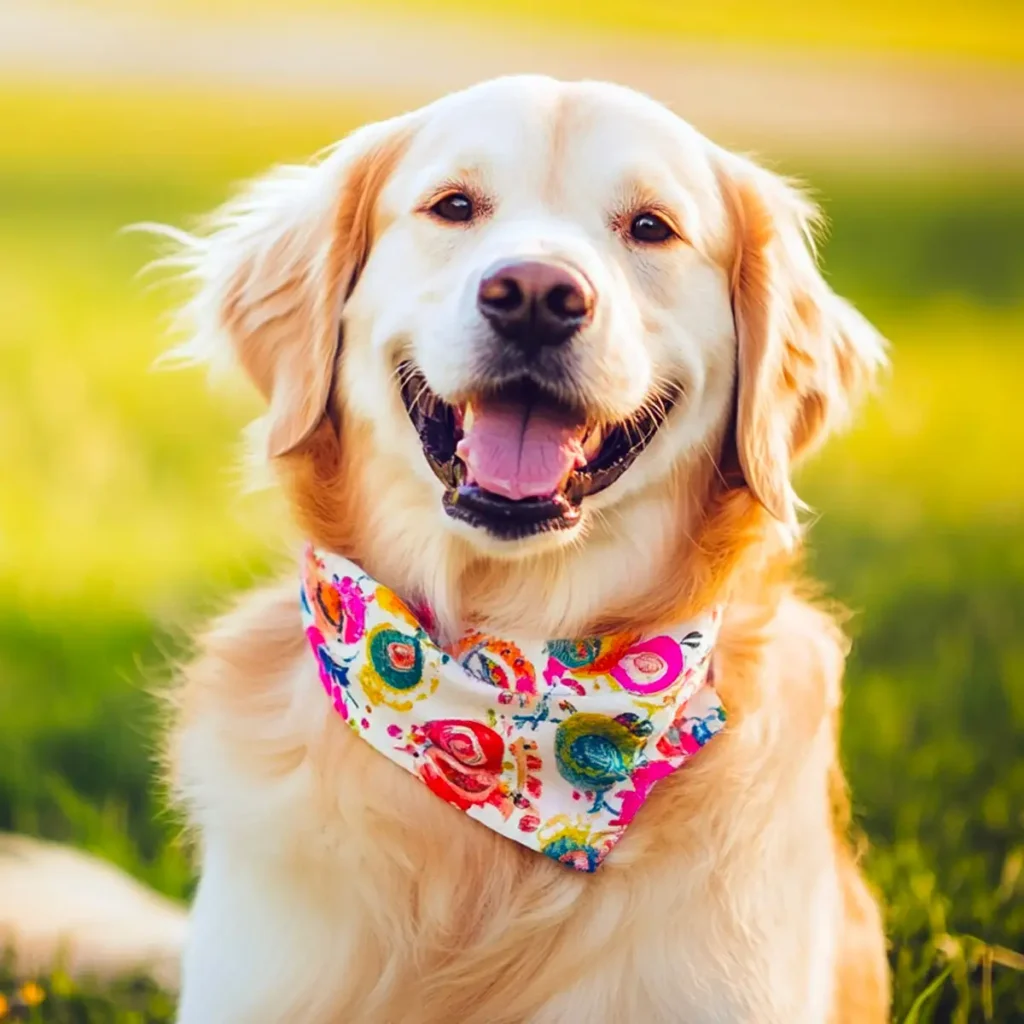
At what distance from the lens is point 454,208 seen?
2.82 meters

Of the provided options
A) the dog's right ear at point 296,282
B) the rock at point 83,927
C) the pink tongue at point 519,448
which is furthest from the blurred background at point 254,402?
the pink tongue at point 519,448

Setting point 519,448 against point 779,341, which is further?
point 779,341

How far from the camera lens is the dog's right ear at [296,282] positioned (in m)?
2.90

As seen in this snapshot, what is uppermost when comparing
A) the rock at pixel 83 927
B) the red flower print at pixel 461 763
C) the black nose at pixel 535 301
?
the black nose at pixel 535 301

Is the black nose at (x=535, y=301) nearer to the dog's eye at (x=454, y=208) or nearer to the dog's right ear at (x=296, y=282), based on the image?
the dog's eye at (x=454, y=208)

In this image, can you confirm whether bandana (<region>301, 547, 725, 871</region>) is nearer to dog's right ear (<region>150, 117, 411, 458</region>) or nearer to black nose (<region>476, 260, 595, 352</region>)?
dog's right ear (<region>150, 117, 411, 458</region>)

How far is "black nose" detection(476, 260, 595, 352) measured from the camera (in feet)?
8.18

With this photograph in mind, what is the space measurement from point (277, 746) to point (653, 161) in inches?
50.6

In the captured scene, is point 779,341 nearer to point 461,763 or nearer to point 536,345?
point 536,345

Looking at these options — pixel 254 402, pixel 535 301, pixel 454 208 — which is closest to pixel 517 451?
pixel 535 301

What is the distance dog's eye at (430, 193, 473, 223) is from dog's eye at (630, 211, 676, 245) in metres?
0.30

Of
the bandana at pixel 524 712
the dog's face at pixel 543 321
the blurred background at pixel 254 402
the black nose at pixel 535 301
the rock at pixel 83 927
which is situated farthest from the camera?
the blurred background at pixel 254 402

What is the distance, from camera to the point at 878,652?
195 inches

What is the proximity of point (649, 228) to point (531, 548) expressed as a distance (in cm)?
64
